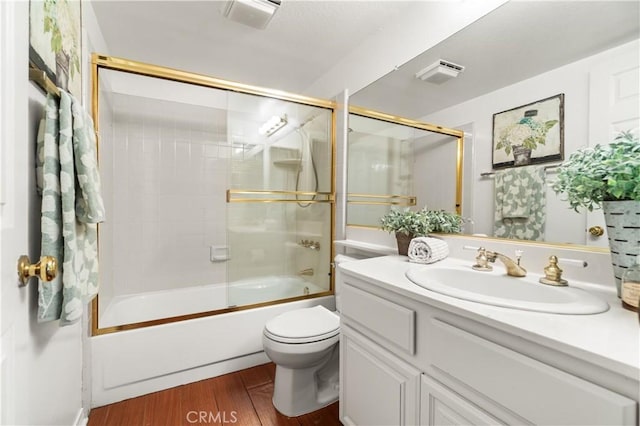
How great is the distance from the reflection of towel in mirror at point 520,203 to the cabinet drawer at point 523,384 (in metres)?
0.64

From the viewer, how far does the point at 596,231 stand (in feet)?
3.08

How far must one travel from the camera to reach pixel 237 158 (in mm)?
2035

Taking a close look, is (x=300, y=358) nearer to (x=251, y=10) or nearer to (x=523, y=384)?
(x=523, y=384)

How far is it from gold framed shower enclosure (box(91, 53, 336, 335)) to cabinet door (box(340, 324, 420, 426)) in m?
0.92

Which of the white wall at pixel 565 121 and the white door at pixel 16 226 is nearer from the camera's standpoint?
the white door at pixel 16 226

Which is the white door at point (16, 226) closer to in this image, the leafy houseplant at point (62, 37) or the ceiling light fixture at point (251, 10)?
the leafy houseplant at point (62, 37)

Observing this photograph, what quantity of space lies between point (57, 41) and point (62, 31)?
10 centimetres

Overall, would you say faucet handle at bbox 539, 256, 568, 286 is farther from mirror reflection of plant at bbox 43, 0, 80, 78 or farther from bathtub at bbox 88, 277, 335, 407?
mirror reflection of plant at bbox 43, 0, 80, 78

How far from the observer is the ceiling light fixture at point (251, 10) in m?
1.52

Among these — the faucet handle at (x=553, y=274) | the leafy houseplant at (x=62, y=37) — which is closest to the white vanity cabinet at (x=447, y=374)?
the faucet handle at (x=553, y=274)

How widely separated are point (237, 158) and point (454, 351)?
179cm

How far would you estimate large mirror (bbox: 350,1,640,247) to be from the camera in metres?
0.90

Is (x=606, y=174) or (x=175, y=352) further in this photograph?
(x=175, y=352)

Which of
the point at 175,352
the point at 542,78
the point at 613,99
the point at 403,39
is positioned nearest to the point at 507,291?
the point at 613,99
